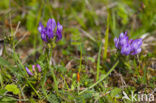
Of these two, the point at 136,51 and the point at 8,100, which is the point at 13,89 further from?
the point at 136,51

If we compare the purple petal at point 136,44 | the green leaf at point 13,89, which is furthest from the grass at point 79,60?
the purple petal at point 136,44

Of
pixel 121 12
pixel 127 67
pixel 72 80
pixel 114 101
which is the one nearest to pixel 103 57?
pixel 127 67

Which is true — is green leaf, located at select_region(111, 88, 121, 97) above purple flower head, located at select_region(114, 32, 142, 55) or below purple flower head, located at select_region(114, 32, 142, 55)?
below

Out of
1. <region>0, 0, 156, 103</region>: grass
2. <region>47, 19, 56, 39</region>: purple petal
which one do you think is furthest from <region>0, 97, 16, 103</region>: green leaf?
<region>47, 19, 56, 39</region>: purple petal

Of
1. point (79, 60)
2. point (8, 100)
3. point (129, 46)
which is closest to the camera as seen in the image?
point (8, 100)

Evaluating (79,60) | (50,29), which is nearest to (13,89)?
(50,29)

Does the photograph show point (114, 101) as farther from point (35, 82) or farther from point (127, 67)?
point (35, 82)

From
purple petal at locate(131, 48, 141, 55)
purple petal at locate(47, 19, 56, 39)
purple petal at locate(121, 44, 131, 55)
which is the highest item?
purple petal at locate(47, 19, 56, 39)

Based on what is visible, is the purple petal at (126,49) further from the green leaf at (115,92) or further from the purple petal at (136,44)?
the green leaf at (115,92)

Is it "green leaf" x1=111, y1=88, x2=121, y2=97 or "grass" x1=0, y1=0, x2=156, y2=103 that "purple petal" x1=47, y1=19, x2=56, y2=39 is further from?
"green leaf" x1=111, y1=88, x2=121, y2=97
